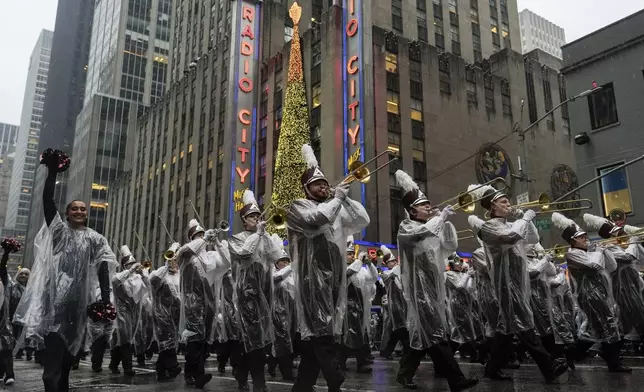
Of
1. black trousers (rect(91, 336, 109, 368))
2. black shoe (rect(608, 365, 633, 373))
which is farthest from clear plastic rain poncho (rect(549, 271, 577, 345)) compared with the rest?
black trousers (rect(91, 336, 109, 368))

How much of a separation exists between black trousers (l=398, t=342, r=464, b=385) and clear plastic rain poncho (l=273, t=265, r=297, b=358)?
5.36 ft

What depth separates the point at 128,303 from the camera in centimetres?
1135

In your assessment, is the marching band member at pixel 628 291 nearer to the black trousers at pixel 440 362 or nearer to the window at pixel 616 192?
the black trousers at pixel 440 362

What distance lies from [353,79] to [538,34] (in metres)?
143

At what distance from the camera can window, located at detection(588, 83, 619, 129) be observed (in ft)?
Result: 70.7

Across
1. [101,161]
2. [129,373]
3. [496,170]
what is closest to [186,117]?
[496,170]

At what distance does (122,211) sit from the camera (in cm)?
6719

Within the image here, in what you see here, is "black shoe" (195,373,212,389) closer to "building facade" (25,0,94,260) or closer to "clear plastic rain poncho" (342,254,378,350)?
"clear plastic rain poncho" (342,254,378,350)

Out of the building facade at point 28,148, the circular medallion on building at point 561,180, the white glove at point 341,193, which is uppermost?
the building facade at point 28,148

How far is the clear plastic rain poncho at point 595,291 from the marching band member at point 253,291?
15.0 ft

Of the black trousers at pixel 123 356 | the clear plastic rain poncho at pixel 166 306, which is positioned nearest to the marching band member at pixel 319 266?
the clear plastic rain poncho at pixel 166 306

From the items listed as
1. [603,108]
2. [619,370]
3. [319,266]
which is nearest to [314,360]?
[319,266]

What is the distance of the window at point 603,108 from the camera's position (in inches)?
848

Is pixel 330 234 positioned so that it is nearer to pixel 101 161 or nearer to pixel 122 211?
pixel 122 211
